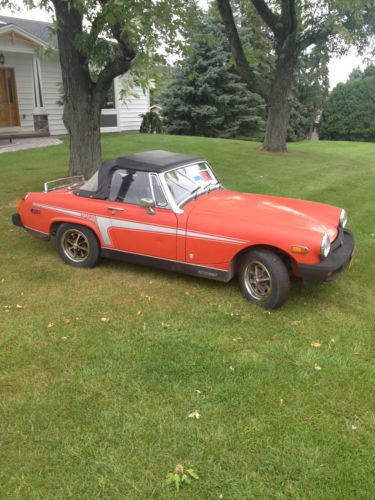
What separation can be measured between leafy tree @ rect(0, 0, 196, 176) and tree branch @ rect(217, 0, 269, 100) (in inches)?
231

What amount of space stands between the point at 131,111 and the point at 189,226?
2047cm

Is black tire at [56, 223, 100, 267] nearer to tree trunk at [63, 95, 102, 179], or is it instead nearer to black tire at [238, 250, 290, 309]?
black tire at [238, 250, 290, 309]


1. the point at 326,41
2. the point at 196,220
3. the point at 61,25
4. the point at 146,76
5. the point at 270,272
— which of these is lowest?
the point at 270,272

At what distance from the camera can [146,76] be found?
25.9 ft

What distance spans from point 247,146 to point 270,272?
1339cm

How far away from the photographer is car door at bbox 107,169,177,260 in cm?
504

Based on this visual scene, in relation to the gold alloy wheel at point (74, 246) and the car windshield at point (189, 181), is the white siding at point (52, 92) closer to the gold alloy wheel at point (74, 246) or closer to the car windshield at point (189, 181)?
the gold alloy wheel at point (74, 246)

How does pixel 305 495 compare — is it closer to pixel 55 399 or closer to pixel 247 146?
pixel 55 399

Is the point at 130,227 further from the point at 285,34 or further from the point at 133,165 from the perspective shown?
the point at 285,34

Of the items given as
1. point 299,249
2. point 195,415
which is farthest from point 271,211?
point 195,415

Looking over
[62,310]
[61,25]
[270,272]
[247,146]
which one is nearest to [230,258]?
[270,272]

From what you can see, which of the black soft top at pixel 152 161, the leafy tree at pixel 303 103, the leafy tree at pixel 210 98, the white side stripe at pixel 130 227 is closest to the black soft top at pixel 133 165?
the black soft top at pixel 152 161

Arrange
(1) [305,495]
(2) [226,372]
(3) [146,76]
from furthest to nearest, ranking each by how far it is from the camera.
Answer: (3) [146,76] < (2) [226,372] < (1) [305,495]

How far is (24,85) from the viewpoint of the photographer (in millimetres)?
19781
